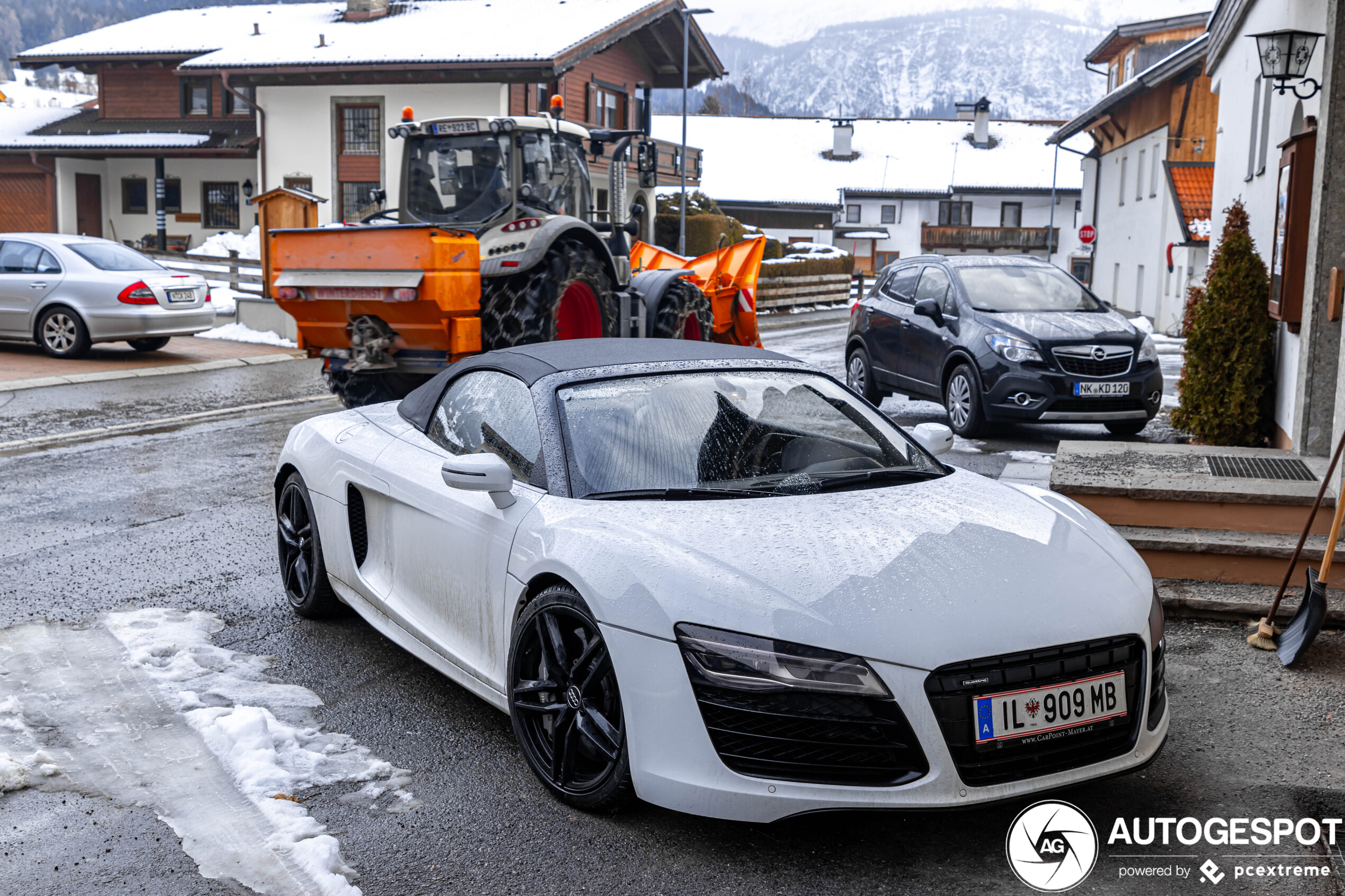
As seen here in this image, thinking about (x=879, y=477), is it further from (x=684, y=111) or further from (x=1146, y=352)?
(x=684, y=111)

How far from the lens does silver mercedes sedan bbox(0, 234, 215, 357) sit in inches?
644

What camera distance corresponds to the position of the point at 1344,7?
8242 millimetres

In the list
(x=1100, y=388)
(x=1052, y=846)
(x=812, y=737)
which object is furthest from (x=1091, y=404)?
(x=812, y=737)

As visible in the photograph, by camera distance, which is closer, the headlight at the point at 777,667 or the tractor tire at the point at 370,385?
the headlight at the point at 777,667

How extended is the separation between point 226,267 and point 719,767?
1001 inches

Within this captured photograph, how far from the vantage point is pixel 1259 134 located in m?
12.2

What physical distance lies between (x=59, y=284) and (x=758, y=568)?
1539 cm

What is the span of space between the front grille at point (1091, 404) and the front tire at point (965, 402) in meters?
0.63

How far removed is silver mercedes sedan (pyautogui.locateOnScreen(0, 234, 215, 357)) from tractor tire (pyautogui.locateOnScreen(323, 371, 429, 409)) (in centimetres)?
577

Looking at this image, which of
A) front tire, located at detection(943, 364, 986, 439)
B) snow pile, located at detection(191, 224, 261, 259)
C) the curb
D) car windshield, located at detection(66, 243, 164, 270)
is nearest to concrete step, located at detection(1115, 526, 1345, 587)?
front tire, located at detection(943, 364, 986, 439)

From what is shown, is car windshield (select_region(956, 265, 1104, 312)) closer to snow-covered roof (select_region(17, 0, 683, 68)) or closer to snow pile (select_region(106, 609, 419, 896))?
snow pile (select_region(106, 609, 419, 896))

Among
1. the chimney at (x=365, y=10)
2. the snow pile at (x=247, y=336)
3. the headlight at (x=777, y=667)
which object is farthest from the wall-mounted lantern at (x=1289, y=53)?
the chimney at (x=365, y=10)

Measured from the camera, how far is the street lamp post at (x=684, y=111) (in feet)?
106

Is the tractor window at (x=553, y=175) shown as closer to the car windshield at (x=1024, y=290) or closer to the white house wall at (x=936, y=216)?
the car windshield at (x=1024, y=290)
